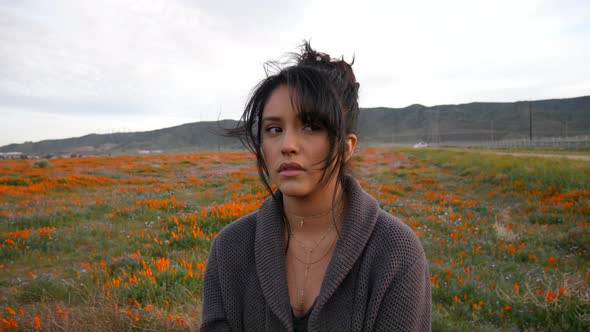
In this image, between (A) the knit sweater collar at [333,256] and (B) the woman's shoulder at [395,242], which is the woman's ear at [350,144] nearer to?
(A) the knit sweater collar at [333,256]

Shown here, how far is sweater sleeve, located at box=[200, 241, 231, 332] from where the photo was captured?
78.5 inches

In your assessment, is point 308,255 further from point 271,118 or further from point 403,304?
point 271,118

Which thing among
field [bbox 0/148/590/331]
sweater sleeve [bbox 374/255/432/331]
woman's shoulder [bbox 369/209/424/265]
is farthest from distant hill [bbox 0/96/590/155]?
sweater sleeve [bbox 374/255/432/331]

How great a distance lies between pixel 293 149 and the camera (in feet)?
5.94

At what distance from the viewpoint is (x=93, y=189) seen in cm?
1406

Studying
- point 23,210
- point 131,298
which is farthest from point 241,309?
point 23,210

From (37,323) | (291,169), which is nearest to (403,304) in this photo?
(291,169)

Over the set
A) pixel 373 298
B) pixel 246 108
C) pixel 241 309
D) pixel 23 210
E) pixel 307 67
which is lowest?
pixel 23 210

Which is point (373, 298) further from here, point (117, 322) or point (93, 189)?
point (93, 189)

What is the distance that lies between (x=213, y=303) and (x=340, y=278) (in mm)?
744

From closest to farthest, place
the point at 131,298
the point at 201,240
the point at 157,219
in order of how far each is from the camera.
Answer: the point at 131,298
the point at 201,240
the point at 157,219

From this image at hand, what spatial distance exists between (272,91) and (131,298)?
3.05m

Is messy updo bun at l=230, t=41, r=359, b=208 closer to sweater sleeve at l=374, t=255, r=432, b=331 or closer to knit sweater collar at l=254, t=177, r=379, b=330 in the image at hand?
knit sweater collar at l=254, t=177, r=379, b=330

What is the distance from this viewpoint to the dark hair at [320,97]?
183cm
